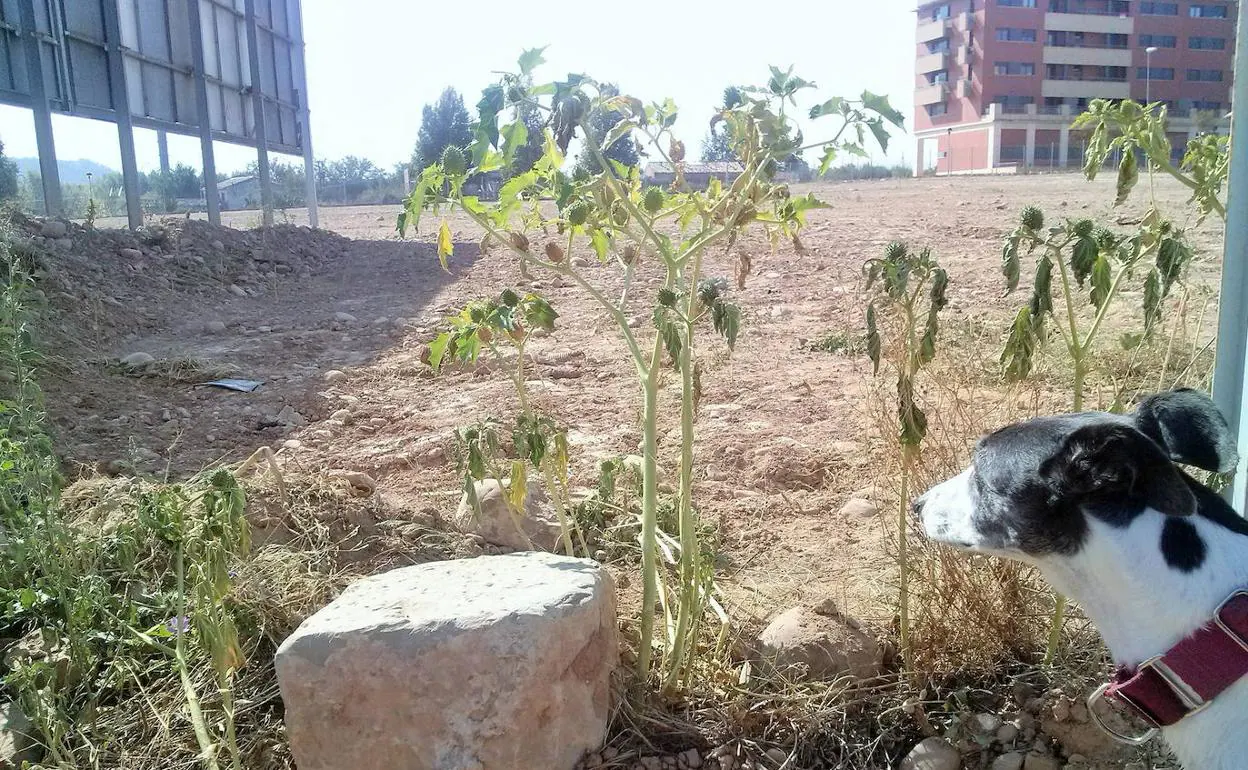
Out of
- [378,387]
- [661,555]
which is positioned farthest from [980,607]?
[378,387]

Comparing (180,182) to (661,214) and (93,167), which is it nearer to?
(93,167)

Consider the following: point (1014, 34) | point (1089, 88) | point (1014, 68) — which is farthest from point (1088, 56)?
point (1014, 68)

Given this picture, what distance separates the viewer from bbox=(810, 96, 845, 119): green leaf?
2.08 metres

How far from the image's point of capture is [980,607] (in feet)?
8.45

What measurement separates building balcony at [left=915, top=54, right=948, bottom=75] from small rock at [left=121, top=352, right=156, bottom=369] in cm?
1700

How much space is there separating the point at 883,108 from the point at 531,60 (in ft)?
2.59

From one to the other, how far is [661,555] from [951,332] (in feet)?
11.6

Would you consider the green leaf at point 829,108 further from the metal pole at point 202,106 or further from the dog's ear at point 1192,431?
the metal pole at point 202,106

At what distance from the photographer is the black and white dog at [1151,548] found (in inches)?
64.6

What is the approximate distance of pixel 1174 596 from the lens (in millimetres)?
1703

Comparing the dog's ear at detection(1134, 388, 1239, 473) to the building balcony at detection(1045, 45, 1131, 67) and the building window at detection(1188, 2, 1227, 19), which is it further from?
the building balcony at detection(1045, 45, 1131, 67)

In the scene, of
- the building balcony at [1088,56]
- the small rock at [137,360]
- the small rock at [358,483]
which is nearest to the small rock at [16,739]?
the small rock at [358,483]

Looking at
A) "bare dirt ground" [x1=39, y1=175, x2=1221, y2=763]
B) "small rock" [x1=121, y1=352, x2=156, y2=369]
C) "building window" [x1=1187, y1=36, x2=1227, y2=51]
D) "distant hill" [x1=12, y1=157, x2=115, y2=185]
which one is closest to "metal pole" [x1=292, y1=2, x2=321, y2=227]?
"distant hill" [x1=12, y1=157, x2=115, y2=185]

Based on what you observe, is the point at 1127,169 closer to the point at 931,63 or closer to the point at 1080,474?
the point at 1080,474
